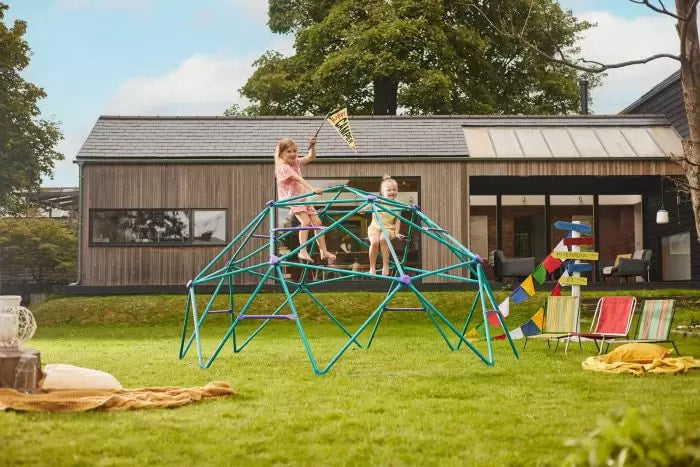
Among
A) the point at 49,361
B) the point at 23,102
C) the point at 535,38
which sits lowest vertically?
the point at 49,361

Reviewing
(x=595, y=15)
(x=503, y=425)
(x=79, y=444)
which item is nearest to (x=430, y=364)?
(x=503, y=425)

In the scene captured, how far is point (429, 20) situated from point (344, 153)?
1035cm

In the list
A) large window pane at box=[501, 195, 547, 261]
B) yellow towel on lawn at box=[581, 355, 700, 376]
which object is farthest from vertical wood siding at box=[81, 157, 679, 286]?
yellow towel on lawn at box=[581, 355, 700, 376]

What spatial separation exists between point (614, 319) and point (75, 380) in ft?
21.4

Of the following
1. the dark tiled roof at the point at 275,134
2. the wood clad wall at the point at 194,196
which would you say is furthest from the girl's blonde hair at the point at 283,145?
the dark tiled roof at the point at 275,134

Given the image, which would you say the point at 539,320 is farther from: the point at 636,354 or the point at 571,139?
the point at 571,139

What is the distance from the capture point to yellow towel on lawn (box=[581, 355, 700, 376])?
363 inches

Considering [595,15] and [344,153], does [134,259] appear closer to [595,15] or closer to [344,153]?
[344,153]

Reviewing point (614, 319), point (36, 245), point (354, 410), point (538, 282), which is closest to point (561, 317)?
point (538, 282)

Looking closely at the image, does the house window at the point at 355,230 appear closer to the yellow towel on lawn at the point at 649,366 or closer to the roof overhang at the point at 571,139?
the roof overhang at the point at 571,139

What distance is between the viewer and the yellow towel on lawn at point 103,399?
694 cm

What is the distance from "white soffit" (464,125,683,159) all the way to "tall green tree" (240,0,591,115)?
6.47m

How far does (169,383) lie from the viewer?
880cm

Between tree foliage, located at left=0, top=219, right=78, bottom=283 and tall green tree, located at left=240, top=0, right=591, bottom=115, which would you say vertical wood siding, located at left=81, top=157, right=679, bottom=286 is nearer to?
tree foliage, located at left=0, top=219, right=78, bottom=283
